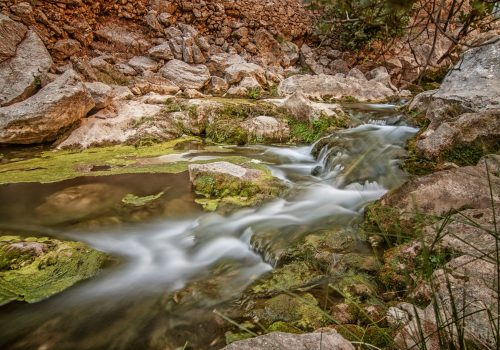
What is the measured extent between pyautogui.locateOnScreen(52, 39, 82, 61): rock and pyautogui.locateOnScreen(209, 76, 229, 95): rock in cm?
493

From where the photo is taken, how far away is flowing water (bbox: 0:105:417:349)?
2713 mm

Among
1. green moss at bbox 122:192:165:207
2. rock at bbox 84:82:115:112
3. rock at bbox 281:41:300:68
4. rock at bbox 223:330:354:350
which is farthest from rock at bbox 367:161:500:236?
rock at bbox 281:41:300:68

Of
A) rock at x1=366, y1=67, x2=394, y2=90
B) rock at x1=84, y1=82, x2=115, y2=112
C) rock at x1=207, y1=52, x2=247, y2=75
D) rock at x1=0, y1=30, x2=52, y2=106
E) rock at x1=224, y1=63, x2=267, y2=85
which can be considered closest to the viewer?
rock at x1=0, y1=30, x2=52, y2=106

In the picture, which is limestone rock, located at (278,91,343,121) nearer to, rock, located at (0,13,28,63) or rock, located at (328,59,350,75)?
rock, located at (328,59,350,75)

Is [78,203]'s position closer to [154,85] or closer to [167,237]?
[167,237]

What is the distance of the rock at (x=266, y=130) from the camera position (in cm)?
850

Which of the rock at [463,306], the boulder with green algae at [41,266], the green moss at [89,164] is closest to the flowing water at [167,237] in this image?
the boulder with green algae at [41,266]

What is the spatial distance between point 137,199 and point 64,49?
359 inches

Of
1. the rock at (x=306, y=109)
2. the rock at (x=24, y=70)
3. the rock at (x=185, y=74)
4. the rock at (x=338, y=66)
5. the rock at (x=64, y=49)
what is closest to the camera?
the rock at (x=24, y=70)

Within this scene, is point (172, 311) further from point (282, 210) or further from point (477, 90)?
point (477, 90)

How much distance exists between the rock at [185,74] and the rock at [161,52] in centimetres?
42

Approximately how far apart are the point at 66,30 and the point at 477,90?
12.8 m

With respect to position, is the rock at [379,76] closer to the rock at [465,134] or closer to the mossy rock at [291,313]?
the rock at [465,134]

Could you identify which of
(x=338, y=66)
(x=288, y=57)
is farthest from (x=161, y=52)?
(x=338, y=66)
